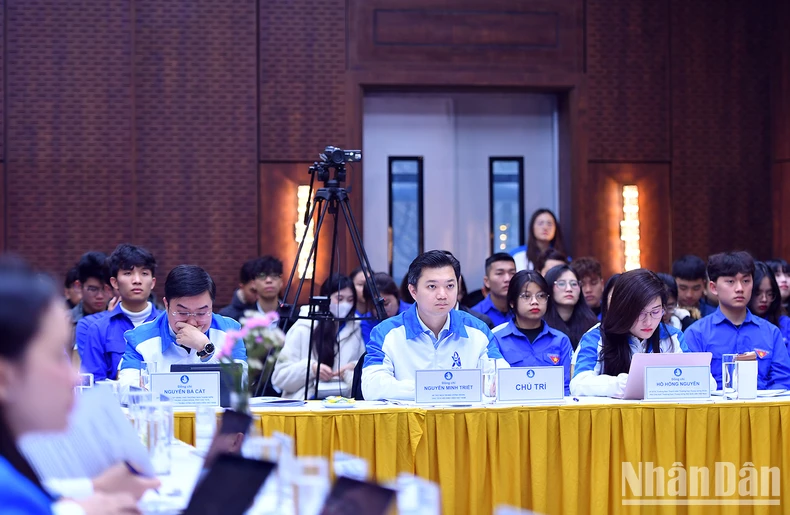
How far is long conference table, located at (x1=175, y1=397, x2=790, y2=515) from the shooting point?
11.0 feet

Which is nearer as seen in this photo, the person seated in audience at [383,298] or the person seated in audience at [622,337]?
the person seated in audience at [622,337]

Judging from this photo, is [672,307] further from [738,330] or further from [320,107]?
[320,107]

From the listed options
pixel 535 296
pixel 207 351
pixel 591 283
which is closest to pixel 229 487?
pixel 207 351

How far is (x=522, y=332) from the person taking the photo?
4.45 m

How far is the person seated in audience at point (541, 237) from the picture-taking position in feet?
21.3

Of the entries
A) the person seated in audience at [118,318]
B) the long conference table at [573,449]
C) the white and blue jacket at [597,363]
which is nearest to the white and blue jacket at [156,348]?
the long conference table at [573,449]

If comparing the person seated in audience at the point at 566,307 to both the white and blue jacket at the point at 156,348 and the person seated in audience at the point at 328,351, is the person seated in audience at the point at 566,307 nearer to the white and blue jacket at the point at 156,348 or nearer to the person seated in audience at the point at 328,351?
the person seated in audience at the point at 328,351

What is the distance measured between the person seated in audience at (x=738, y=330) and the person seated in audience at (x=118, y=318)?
2.62 m

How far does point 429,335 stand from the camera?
3883mm

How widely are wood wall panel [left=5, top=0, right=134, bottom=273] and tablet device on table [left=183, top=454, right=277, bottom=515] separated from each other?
5091 mm

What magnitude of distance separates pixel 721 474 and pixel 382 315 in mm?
1610

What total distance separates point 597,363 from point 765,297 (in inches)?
61.9

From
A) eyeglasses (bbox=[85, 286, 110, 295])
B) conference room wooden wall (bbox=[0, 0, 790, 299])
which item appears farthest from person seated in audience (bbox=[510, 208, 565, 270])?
eyeglasses (bbox=[85, 286, 110, 295])

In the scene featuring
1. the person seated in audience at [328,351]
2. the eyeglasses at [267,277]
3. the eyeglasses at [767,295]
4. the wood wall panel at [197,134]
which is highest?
the wood wall panel at [197,134]
